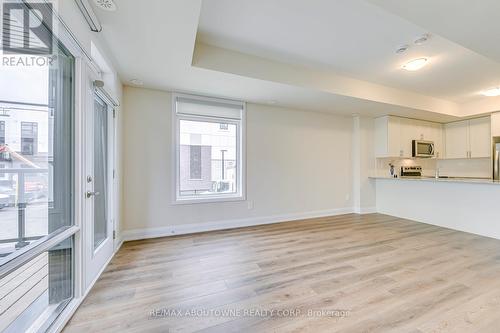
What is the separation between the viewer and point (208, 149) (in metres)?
3.97

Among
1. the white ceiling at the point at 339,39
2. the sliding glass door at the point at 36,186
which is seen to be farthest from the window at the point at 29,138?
the white ceiling at the point at 339,39

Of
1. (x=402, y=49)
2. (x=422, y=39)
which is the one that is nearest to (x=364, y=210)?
(x=402, y=49)

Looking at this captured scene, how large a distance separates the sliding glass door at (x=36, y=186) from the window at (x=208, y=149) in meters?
1.99

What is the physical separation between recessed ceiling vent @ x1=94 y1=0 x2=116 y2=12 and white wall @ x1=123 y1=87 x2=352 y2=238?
1839 millimetres

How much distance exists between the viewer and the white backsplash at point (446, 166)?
539 centimetres

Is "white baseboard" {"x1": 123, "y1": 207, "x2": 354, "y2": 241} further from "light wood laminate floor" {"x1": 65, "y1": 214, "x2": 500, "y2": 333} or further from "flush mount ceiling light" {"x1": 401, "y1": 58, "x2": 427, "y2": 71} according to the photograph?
"flush mount ceiling light" {"x1": 401, "y1": 58, "x2": 427, "y2": 71}

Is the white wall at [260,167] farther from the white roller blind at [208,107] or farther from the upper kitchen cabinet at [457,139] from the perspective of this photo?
the upper kitchen cabinet at [457,139]

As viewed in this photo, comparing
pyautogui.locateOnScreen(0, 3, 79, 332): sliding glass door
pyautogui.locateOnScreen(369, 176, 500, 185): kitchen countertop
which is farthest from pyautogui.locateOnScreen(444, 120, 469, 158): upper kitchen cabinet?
pyautogui.locateOnScreen(0, 3, 79, 332): sliding glass door

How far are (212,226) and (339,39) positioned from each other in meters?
3.43

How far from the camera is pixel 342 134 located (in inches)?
205

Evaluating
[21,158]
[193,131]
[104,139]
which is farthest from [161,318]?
[193,131]

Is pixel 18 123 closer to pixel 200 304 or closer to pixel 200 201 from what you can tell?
pixel 200 304

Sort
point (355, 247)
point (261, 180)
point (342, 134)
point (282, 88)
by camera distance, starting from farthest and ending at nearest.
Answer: point (342, 134) < point (261, 180) < point (282, 88) < point (355, 247)

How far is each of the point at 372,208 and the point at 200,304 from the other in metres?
4.95
